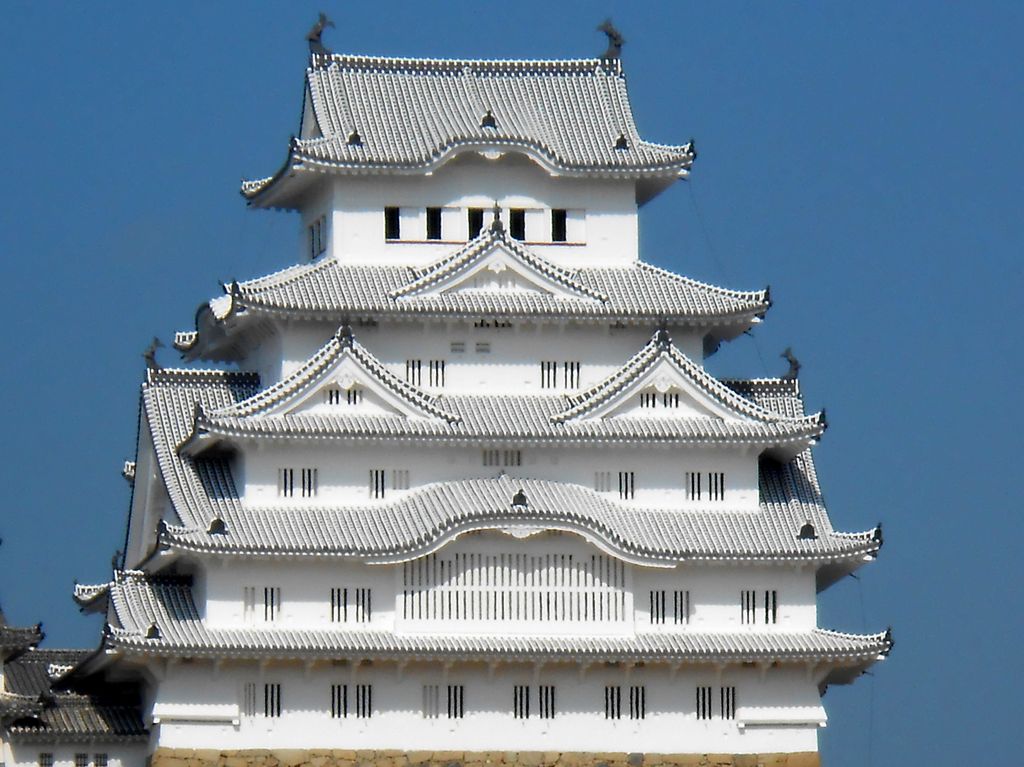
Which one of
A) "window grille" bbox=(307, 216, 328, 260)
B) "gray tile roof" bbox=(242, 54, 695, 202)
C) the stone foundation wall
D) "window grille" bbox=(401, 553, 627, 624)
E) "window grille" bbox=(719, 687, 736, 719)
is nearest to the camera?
the stone foundation wall

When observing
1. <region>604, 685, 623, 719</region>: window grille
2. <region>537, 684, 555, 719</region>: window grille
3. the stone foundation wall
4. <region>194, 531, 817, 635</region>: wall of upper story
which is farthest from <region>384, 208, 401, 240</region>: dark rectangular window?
the stone foundation wall

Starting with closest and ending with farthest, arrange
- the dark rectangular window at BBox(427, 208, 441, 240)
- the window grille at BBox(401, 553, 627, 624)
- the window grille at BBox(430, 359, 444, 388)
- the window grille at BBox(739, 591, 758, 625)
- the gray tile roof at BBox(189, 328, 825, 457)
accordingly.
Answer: the window grille at BBox(401, 553, 627, 624) < the gray tile roof at BBox(189, 328, 825, 457) < the window grille at BBox(739, 591, 758, 625) < the window grille at BBox(430, 359, 444, 388) < the dark rectangular window at BBox(427, 208, 441, 240)

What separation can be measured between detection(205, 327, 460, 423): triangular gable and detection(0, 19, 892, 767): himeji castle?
0.21ft

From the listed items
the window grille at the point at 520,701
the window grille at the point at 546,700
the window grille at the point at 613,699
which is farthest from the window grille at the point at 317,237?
the window grille at the point at 613,699

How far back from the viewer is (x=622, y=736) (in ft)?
220

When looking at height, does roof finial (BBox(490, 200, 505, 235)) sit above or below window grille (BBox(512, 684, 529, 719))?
above

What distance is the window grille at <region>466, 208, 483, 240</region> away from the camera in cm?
7231

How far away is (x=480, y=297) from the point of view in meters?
70.1

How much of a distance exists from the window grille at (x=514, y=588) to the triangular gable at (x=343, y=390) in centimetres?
340

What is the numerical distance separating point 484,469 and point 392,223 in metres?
6.83

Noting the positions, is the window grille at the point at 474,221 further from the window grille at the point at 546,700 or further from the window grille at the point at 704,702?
the window grille at the point at 704,702

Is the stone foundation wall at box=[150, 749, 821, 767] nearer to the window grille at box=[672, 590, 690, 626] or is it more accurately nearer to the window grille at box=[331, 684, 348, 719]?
the window grille at box=[331, 684, 348, 719]

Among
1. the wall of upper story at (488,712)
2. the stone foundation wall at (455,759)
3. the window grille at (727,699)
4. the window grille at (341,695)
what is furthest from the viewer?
the window grille at (727,699)

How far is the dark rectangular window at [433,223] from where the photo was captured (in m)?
72.2
